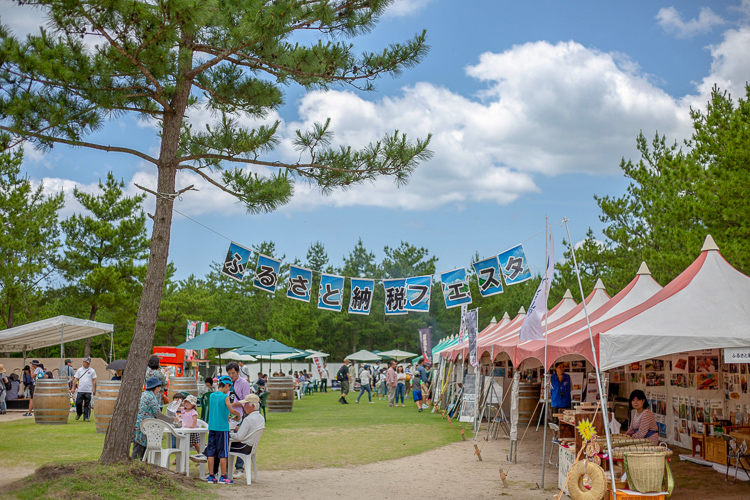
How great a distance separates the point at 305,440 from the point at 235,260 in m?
4.01

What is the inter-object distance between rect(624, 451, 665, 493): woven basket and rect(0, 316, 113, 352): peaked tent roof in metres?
15.1

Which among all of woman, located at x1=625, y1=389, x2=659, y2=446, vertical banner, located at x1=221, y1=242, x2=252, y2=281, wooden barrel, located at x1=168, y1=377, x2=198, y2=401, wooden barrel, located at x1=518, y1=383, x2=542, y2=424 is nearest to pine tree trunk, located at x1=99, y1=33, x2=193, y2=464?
vertical banner, located at x1=221, y1=242, x2=252, y2=281

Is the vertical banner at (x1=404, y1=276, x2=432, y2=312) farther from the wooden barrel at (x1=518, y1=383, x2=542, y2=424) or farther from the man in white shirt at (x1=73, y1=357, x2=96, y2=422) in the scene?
the man in white shirt at (x1=73, y1=357, x2=96, y2=422)

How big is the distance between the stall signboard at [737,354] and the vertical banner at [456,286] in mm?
6942

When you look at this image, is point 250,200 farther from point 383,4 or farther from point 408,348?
point 408,348

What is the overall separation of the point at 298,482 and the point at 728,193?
11355 mm

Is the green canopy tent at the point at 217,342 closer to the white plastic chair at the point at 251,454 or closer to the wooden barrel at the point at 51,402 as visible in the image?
the wooden barrel at the point at 51,402

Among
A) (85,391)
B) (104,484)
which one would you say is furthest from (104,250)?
(104,484)

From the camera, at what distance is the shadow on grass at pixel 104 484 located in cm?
621

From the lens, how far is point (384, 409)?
2105 cm

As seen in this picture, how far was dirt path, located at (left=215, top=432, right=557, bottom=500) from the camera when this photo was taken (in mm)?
7418

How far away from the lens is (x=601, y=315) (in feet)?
30.4

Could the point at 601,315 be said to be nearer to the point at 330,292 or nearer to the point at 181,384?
the point at 330,292

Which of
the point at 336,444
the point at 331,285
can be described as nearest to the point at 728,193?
the point at 331,285
